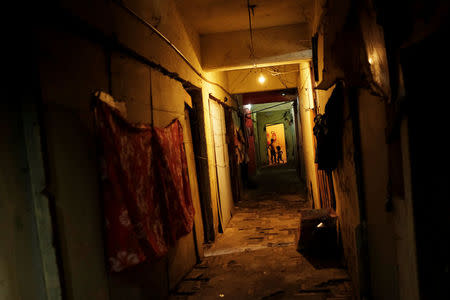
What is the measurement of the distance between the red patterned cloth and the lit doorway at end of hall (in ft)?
75.7

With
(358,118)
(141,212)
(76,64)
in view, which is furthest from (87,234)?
(358,118)

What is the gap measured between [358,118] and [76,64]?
9.79 ft

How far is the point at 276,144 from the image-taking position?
28.2 metres

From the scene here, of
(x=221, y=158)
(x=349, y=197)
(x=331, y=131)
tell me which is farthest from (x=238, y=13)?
(x=349, y=197)

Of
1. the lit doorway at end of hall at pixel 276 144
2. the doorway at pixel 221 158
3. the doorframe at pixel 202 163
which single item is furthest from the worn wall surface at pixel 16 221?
the lit doorway at end of hall at pixel 276 144

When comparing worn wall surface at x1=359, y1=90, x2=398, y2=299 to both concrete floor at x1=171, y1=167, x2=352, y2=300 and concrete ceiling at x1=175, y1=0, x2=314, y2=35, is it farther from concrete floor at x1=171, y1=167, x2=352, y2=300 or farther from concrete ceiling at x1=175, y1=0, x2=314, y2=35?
concrete ceiling at x1=175, y1=0, x2=314, y2=35

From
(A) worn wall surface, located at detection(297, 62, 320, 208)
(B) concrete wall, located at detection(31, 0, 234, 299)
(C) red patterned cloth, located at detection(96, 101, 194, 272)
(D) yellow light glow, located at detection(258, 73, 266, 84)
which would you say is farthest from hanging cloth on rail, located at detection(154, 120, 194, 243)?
(D) yellow light glow, located at detection(258, 73, 266, 84)

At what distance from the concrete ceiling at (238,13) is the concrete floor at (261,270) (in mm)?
4913

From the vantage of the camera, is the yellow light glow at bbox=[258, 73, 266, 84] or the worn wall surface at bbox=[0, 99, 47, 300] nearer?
the worn wall surface at bbox=[0, 99, 47, 300]

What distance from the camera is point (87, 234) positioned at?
9.52ft

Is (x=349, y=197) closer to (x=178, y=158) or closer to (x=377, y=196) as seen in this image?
(x=377, y=196)

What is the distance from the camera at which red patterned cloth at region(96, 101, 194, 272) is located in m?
3.15

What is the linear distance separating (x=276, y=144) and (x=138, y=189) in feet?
82.6

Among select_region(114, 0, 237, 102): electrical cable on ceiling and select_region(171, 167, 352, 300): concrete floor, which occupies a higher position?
select_region(114, 0, 237, 102): electrical cable on ceiling
